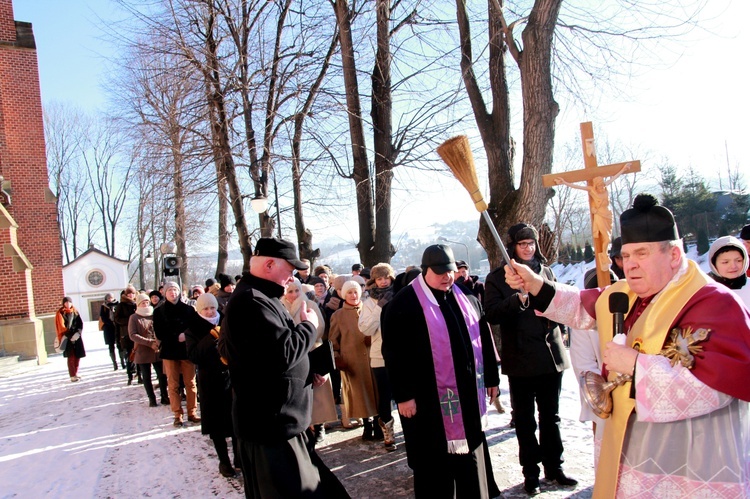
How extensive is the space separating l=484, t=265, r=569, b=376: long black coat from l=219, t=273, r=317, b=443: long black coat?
6.19 ft

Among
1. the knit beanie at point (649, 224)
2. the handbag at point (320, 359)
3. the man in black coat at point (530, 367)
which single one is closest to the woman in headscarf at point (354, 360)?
the man in black coat at point (530, 367)

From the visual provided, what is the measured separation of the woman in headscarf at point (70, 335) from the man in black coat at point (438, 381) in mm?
10991

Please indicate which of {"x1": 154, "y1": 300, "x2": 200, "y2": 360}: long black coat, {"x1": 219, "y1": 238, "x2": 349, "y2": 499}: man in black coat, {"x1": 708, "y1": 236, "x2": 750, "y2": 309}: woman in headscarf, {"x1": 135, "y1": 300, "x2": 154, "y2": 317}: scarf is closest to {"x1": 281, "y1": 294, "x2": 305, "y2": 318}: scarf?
{"x1": 154, "y1": 300, "x2": 200, "y2": 360}: long black coat

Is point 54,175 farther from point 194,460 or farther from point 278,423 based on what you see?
point 278,423

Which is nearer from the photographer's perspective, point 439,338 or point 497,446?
point 439,338

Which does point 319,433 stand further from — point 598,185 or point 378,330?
point 598,185

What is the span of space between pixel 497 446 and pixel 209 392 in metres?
Result: 2.92

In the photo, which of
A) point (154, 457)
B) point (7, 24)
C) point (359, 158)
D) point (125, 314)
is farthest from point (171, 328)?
point (7, 24)

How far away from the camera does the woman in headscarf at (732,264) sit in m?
4.36

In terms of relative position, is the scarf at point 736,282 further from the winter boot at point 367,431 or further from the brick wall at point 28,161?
the brick wall at point 28,161

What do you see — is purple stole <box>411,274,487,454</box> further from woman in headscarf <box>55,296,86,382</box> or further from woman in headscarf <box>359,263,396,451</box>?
woman in headscarf <box>55,296,86,382</box>

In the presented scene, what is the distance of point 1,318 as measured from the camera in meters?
16.1

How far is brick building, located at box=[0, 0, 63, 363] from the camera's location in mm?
18766

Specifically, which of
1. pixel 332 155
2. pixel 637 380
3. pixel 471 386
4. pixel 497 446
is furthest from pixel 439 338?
pixel 332 155
